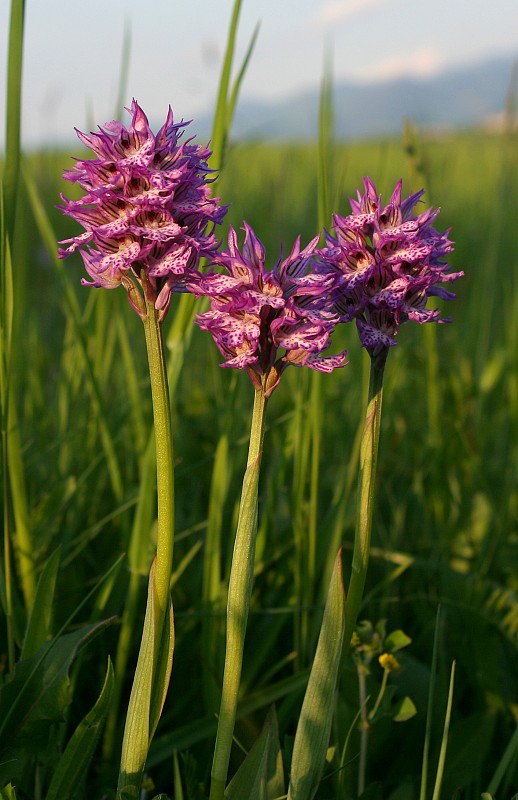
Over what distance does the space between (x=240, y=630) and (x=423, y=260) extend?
1.67ft

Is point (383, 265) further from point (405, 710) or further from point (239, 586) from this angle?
point (405, 710)

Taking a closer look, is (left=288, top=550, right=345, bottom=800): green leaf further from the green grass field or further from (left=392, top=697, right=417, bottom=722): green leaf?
(left=392, top=697, right=417, bottom=722): green leaf

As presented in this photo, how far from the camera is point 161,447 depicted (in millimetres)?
966

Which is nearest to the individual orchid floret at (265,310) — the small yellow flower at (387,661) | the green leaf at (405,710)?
the small yellow flower at (387,661)

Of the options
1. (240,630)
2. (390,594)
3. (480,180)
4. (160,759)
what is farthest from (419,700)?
(480,180)

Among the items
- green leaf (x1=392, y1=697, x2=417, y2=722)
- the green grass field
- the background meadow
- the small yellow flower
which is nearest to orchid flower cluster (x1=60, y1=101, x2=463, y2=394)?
the green grass field

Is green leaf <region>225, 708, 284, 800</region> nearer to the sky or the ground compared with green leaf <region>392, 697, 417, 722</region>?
nearer to the sky

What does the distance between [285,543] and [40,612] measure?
0.66m

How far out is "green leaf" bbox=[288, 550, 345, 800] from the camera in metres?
0.99

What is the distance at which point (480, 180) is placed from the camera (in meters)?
10.5

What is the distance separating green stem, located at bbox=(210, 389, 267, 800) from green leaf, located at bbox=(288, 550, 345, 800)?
9 centimetres

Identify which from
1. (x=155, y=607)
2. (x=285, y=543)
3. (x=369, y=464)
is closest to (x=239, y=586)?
(x=155, y=607)

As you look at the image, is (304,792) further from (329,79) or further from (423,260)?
(329,79)

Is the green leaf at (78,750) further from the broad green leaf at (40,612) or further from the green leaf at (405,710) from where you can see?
the green leaf at (405,710)
